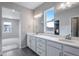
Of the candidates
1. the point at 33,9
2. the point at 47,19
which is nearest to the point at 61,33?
the point at 47,19

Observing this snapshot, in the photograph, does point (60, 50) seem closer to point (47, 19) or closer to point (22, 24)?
point (47, 19)

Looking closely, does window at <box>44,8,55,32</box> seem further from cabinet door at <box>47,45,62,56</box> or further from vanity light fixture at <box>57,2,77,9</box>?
cabinet door at <box>47,45,62,56</box>

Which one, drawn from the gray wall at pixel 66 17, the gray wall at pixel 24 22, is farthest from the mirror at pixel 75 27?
the gray wall at pixel 24 22

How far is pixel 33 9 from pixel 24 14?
0.71 m

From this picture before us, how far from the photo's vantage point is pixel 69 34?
216 centimetres

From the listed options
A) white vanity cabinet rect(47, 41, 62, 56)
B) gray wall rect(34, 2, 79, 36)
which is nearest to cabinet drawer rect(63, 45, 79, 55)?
white vanity cabinet rect(47, 41, 62, 56)

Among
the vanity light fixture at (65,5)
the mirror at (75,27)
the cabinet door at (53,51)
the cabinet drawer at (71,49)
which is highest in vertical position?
the vanity light fixture at (65,5)

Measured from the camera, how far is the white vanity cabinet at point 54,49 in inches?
70.6

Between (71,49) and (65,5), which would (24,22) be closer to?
(65,5)

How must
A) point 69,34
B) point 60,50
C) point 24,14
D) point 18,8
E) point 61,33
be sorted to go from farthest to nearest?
point 24,14, point 18,8, point 61,33, point 69,34, point 60,50

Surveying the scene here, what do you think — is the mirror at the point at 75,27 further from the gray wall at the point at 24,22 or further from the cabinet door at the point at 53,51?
the gray wall at the point at 24,22

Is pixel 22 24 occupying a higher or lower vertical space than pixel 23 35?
higher

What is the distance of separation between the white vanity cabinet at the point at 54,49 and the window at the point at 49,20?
1.03m

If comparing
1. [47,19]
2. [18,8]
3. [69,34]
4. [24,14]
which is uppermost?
[18,8]
